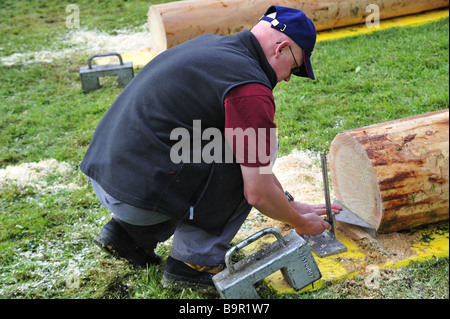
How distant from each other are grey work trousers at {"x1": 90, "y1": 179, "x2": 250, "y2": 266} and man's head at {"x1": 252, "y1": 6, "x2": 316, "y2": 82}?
2.53ft

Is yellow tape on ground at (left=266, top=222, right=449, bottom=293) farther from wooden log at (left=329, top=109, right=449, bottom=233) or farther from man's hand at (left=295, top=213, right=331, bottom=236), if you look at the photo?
man's hand at (left=295, top=213, right=331, bottom=236)

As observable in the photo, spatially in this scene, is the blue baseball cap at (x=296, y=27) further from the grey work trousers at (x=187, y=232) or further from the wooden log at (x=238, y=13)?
the wooden log at (x=238, y=13)

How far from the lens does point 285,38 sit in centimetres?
216

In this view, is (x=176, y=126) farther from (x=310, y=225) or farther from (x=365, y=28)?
(x=365, y=28)

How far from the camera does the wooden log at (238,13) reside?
19.8 ft

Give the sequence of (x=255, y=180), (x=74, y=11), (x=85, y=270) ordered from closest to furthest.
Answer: (x=255, y=180), (x=85, y=270), (x=74, y=11)

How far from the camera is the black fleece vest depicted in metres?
2.06

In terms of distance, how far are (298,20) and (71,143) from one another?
2925mm

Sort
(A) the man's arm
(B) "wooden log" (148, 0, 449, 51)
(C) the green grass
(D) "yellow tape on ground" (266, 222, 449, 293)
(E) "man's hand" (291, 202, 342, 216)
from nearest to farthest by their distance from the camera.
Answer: (A) the man's arm
(D) "yellow tape on ground" (266, 222, 449, 293)
(C) the green grass
(E) "man's hand" (291, 202, 342, 216)
(B) "wooden log" (148, 0, 449, 51)

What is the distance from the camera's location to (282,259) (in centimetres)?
222

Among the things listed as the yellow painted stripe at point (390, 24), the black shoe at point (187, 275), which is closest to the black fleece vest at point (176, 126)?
the black shoe at point (187, 275)

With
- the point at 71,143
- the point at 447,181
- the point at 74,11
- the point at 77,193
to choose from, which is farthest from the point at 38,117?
the point at 74,11

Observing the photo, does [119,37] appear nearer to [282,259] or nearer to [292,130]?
[292,130]

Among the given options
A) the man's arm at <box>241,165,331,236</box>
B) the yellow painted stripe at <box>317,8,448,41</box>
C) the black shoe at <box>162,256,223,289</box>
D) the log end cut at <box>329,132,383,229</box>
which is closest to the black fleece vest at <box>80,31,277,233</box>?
the man's arm at <box>241,165,331,236</box>
